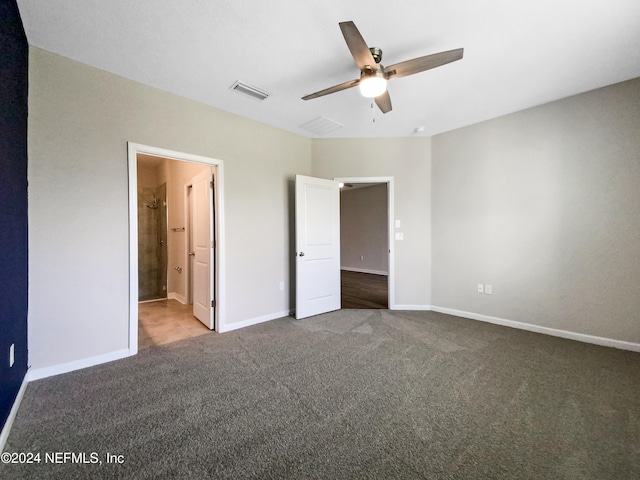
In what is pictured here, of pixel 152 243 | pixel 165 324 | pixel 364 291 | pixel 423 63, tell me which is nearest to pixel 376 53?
pixel 423 63

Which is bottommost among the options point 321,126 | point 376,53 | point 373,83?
point 373,83

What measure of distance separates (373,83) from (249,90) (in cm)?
143

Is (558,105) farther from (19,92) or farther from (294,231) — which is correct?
(19,92)

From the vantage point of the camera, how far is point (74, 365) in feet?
7.41

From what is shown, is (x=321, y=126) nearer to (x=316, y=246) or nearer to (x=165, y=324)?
(x=316, y=246)

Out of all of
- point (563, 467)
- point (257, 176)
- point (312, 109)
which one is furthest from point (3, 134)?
point (563, 467)

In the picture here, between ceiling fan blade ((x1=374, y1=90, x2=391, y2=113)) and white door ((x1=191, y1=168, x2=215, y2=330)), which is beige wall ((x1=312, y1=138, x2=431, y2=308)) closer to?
ceiling fan blade ((x1=374, y1=90, x2=391, y2=113))

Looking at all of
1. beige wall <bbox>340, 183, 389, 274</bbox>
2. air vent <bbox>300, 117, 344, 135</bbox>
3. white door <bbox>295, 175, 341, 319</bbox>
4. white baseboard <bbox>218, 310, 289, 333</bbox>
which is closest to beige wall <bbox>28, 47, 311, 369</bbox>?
white baseboard <bbox>218, 310, 289, 333</bbox>

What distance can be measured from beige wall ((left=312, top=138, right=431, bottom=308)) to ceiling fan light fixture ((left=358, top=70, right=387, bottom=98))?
2.09 meters

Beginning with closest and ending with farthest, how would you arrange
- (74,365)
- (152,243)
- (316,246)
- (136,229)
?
(74,365), (136,229), (316,246), (152,243)

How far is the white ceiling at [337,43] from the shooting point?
1.77m

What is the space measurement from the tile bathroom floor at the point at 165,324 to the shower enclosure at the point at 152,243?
0.50 m

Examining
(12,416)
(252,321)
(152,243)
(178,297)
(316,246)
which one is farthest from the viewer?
(152,243)

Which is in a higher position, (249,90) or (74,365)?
(249,90)
